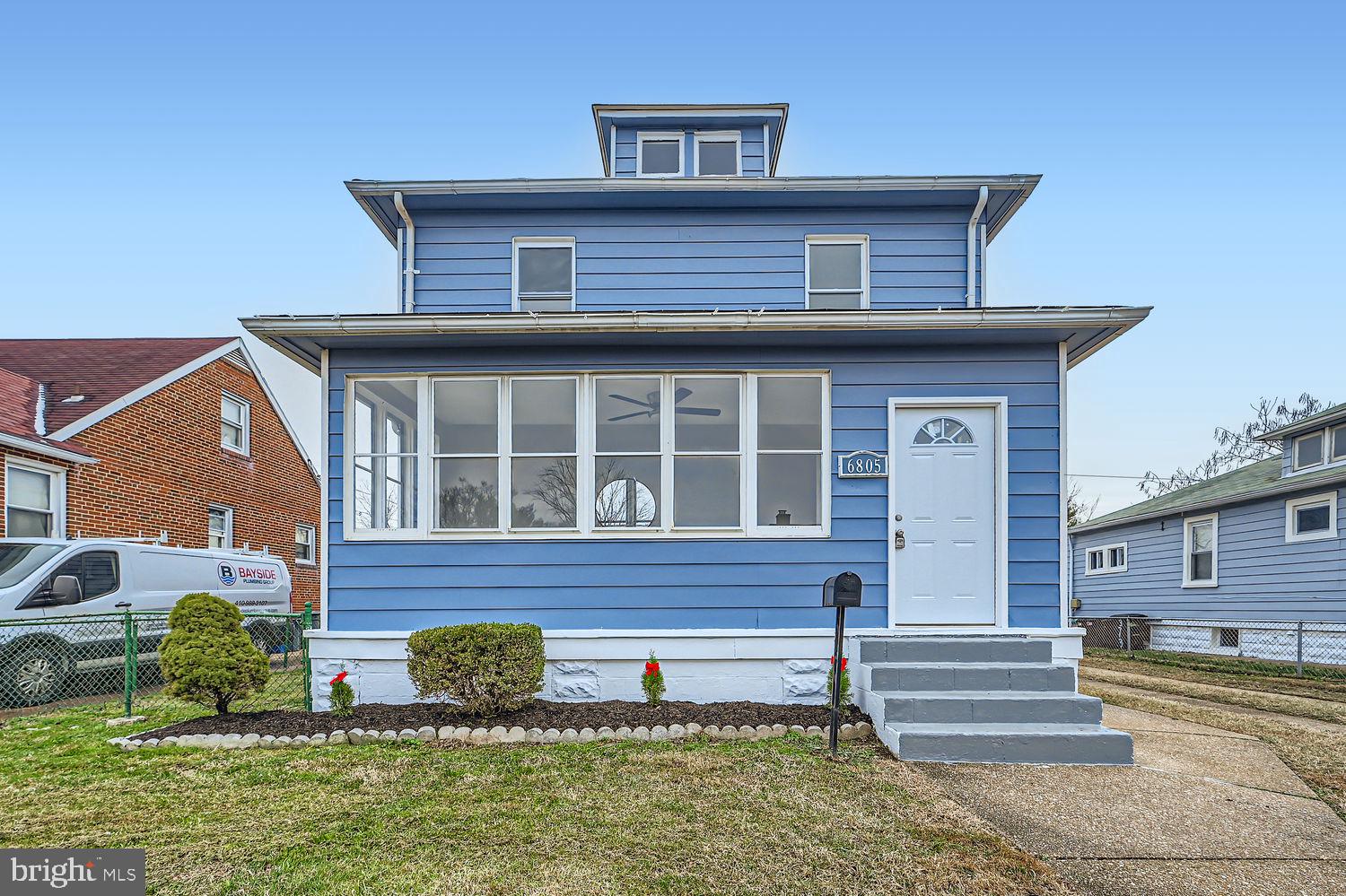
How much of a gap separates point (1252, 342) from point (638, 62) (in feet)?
70.9

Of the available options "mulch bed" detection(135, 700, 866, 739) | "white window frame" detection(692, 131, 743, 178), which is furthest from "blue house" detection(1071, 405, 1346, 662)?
"white window frame" detection(692, 131, 743, 178)

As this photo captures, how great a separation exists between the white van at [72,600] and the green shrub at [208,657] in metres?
2.27

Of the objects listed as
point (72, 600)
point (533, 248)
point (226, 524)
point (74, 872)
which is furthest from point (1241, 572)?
point (226, 524)

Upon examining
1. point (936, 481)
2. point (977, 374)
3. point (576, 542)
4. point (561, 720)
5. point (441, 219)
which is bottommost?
point (561, 720)

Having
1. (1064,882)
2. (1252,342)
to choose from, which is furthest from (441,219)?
(1252,342)

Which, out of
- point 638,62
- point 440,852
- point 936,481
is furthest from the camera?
point 638,62

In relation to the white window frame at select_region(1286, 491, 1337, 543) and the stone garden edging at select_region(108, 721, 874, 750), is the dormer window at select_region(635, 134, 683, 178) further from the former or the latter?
the white window frame at select_region(1286, 491, 1337, 543)

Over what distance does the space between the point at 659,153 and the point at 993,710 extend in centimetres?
905

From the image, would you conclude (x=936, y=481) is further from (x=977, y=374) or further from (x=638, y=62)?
(x=638, y=62)

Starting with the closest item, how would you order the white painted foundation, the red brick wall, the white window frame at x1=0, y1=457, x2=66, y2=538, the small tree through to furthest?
the small tree → the white painted foundation → the white window frame at x1=0, y1=457, x2=66, y2=538 → the red brick wall

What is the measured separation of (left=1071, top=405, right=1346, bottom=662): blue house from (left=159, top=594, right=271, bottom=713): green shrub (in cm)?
1401

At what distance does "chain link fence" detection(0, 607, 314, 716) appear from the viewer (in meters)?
7.96

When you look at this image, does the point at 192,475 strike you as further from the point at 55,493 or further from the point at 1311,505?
the point at 1311,505

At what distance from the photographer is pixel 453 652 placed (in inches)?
257
